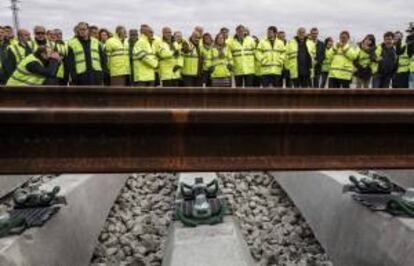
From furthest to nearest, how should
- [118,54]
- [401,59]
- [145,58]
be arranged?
1. [401,59]
2. [118,54]
3. [145,58]

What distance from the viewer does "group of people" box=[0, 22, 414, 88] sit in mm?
9477

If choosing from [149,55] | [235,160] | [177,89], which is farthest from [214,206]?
[149,55]

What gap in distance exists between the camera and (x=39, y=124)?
2928 millimetres

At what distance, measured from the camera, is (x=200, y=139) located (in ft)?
10.0

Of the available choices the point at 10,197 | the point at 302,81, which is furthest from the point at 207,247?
the point at 302,81

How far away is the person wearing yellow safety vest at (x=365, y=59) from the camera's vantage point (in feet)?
35.6

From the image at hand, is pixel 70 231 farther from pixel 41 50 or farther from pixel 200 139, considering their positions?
pixel 41 50

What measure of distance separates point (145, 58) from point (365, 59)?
5.10 meters

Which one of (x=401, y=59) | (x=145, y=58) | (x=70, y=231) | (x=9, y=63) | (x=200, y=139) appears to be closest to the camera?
(x=200, y=139)

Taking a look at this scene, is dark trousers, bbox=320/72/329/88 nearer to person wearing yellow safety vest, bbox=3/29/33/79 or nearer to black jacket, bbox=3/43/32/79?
person wearing yellow safety vest, bbox=3/29/33/79

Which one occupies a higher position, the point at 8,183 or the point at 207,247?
the point at 207,247

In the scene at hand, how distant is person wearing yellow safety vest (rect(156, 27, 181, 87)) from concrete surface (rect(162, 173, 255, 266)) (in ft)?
19.7

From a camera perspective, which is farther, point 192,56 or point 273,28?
point 273,28

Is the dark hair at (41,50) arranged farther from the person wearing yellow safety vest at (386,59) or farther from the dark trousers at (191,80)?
the person wearing yellow safety vest at (386,59)
